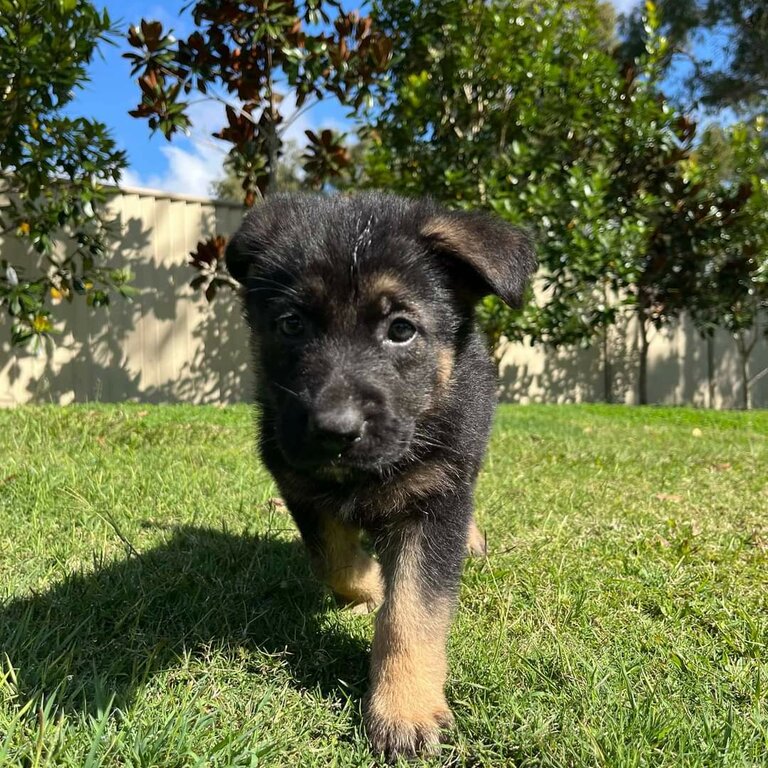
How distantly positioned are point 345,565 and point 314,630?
0.88 feet

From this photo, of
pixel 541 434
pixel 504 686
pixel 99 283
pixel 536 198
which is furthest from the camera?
pixel 536 198

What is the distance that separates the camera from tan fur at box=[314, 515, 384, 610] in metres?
2.33

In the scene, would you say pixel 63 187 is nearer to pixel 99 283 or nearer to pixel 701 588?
pixel 99 283

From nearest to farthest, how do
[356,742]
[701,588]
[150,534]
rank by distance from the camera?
[356,742]
[701,588]
[150,534]

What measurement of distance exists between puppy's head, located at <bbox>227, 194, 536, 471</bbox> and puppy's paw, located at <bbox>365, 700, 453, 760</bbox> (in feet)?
2.12

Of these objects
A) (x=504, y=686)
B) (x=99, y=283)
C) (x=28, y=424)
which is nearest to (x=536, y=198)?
(x=99, y=283)

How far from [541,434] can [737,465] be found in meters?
2.06

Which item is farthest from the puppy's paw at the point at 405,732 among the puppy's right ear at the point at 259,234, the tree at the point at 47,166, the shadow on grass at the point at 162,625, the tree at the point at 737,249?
the tree at the point at 737,249

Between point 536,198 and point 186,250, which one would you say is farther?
point 186,250

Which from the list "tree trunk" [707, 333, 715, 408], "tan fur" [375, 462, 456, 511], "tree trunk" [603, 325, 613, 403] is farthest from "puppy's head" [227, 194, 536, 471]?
"tree trunk" [707, 333, 715, 408]

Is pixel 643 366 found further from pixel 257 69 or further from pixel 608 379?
pixel 257 69

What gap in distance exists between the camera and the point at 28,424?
5.05 m

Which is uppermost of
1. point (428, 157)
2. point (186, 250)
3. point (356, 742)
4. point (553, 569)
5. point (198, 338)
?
point (428, 157)

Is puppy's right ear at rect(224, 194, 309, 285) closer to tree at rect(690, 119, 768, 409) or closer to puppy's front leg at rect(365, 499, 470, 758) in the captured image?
puppy's front leg at rect(365, 499, 470, 758)
